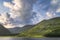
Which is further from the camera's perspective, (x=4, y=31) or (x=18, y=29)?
(x=4, y=31)

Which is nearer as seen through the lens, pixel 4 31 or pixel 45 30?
pixel 45 30

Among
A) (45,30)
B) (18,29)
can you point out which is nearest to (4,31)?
(18,29)

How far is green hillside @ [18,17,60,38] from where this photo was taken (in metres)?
20.7

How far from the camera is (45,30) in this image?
20.8 meters

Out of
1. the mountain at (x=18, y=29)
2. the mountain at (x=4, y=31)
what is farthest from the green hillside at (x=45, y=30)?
the mountain at (x=4, y=31)

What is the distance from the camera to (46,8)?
68.3ft

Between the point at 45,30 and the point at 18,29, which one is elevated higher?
the point at 18,29

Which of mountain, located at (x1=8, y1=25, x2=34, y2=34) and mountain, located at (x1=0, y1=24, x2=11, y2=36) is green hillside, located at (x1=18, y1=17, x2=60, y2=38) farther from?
mountain, located at (x1=0, y1=24, x2=11, y2=36)

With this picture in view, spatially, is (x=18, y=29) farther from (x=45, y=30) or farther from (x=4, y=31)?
(x=45, y=30)

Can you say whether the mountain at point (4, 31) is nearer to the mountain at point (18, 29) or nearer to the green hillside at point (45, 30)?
the mountain at point (18, 29)

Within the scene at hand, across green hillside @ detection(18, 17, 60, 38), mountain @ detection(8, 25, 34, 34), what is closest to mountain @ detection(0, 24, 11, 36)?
mountain @ detection(8, 25, 34, 34)

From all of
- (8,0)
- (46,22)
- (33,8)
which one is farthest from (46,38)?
(8,0)

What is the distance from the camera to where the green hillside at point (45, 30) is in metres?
20.7

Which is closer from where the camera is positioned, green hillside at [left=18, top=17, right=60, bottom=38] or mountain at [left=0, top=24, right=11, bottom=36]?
green hillside at [left=18, top=17, right=60, bottom=38]
